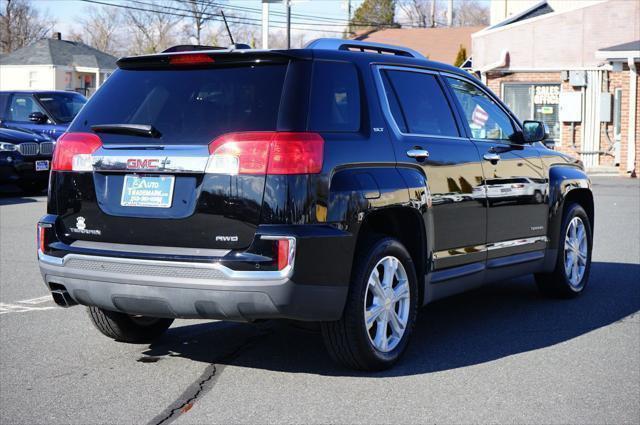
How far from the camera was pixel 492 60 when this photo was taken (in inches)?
1233

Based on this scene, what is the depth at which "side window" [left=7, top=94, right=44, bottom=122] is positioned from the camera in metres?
20.7

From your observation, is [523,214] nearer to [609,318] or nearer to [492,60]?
[609,318]

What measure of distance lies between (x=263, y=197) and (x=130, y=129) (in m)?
0.93

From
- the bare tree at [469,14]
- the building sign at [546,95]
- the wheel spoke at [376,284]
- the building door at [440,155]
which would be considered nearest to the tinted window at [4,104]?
the building door at [440,155]

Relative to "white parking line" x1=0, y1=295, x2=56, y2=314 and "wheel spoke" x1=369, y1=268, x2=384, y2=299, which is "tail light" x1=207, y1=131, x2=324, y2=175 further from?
"white parking line" x1=0, y1=295, x2=56, y2=314

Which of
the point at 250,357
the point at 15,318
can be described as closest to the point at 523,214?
the point at 250,357

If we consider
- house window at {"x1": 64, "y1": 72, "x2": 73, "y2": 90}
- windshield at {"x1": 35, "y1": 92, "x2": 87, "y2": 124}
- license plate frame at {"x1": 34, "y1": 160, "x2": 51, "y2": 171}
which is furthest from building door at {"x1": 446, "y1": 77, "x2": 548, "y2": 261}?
house window at {"x1": 64, "y1": 72, "x2": 73, "y2": 90}

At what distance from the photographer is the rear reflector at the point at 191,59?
5679 millimetres

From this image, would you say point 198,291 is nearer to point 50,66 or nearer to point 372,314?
point 372,314

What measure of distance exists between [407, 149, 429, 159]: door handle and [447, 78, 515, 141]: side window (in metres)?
0.92

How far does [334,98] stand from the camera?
5.71 m

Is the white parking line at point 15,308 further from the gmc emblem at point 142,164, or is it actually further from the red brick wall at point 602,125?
the red brick wall at point 602,125

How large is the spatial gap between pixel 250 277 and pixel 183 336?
1.91 meters

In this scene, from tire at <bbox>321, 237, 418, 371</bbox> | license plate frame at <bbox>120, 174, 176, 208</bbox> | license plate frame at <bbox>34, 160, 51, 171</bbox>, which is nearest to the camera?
license plate frame at <bbox>120, 174, 176, 208</bbox>
